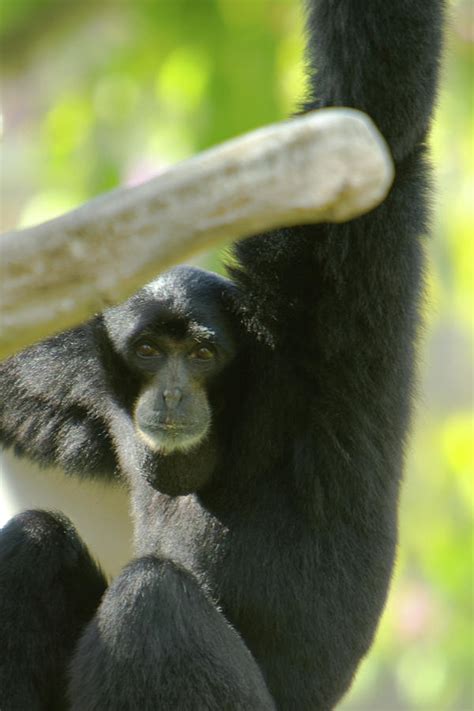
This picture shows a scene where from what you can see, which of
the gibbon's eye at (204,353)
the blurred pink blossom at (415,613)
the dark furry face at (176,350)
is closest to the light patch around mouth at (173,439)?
the dark furry face at (176,350)

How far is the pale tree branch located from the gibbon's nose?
1802mm

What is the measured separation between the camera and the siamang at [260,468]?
3793 millimetres

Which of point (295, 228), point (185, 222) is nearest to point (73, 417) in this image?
point (295, 228)

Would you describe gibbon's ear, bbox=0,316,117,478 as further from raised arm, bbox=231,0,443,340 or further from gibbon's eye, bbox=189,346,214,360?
raised arm, bbox=231,0,443,340

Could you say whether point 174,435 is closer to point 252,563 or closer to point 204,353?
point 204,353

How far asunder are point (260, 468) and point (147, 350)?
0.66 m

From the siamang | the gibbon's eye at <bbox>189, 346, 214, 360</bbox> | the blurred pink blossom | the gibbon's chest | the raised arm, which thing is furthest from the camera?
the blurred pink blossom

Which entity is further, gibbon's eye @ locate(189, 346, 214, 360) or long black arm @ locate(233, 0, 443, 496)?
gibbon's eye @ locate(189, 346, 214, 360)

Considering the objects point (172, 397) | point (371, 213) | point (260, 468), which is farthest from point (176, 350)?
point (371, 213)

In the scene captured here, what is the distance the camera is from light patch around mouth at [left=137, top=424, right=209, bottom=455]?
4184 mm

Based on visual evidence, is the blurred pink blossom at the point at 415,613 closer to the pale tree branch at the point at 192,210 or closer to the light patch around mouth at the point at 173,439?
the light patch around mouth at the point at 173,439

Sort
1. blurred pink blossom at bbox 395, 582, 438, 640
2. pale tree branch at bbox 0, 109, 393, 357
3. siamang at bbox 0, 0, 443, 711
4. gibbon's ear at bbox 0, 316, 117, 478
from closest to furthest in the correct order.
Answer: pale tree branch at bbox 0, 109, 393, 357, siamang at bbox 0, 0, 443, 711, gibbon's ear at bbox 0, 316, 117, 478, blurred pink blossom at bbox 395, 582, 438, 640

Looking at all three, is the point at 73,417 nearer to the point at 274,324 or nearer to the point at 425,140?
the point at 274,324

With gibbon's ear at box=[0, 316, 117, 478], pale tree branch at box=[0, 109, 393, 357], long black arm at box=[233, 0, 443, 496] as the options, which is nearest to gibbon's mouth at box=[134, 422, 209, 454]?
long black arm at box=[233, 0, 443, 496]
